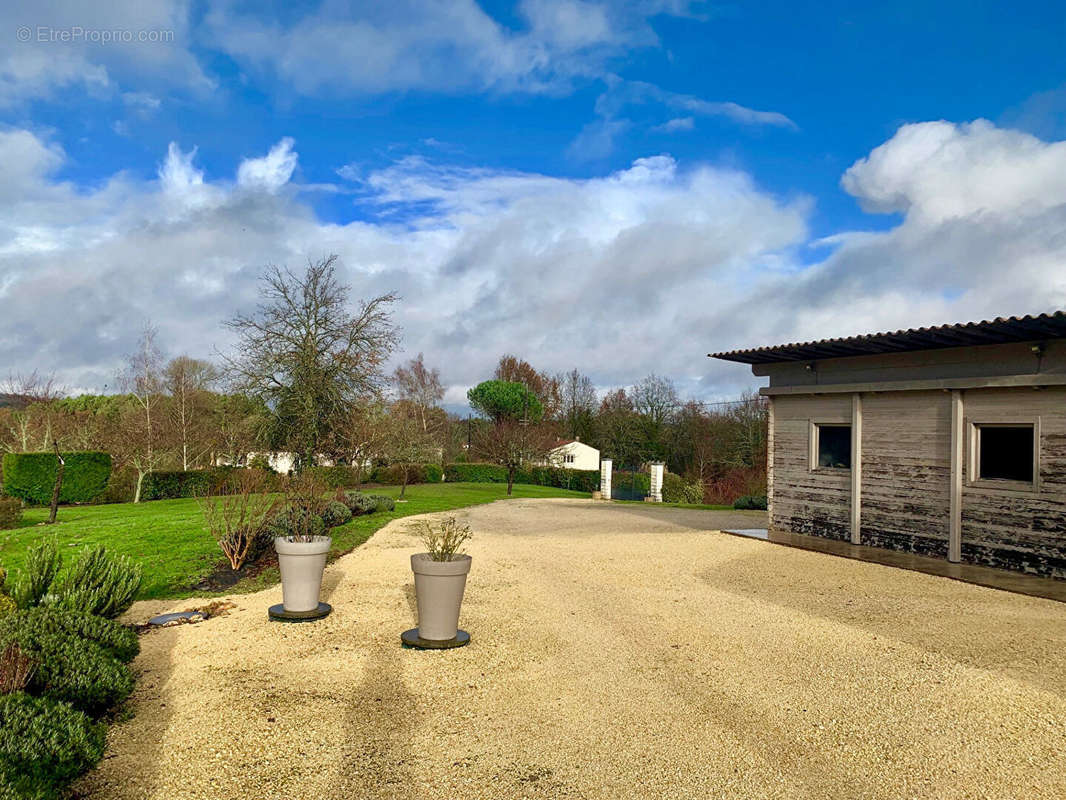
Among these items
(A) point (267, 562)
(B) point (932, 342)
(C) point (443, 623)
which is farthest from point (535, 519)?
(C) point (443, 623)

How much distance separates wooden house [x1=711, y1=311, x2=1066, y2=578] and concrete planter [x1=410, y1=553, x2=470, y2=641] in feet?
24.1

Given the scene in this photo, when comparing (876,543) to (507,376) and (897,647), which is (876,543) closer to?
(897,647)

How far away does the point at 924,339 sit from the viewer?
980 cm

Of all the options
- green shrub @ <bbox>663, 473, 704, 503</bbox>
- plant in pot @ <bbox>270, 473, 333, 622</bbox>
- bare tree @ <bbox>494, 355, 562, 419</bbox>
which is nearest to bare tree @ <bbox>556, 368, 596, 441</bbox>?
bare tree @ <bbox>494, 355, 562, 419</bbox>

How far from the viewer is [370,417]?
2461 cm

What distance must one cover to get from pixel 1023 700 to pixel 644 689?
8.70 ft

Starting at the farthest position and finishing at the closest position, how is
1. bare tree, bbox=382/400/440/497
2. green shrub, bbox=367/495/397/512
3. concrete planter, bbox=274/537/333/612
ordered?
bare tree, bbox=382/400/440/497, green shrub, bbox=367/495/397/512, concrete planter, bbox=274/537/333/612

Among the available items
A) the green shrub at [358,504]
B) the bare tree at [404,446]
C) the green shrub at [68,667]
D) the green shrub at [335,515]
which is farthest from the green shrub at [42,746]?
the bare tree at [404,446]

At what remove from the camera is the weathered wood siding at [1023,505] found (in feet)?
28.7

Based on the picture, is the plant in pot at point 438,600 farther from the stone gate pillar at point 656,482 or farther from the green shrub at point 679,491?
the green shrub at point 679,491

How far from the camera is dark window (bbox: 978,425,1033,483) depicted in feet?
30.1

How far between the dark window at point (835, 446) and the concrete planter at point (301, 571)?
884cm

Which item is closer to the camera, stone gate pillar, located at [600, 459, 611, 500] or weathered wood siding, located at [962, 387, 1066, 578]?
weathered wood siding, located at [962, 387, 1066, 578]

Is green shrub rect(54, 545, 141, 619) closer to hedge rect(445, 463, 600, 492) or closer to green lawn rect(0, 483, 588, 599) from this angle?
green lawn rect(0, 483, 588, 599)
